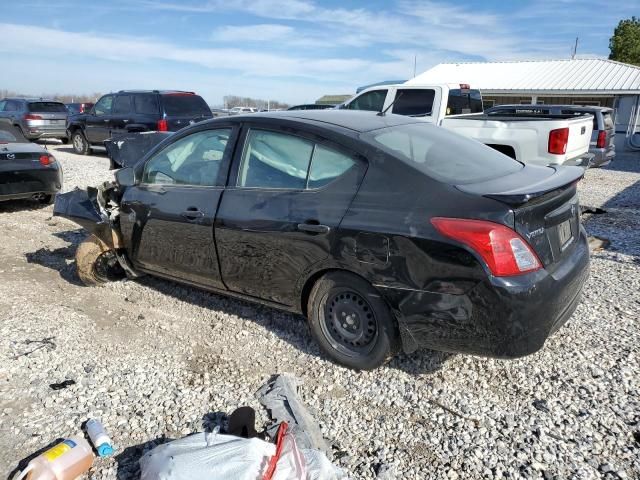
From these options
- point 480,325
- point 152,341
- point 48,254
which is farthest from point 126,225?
point 480,325

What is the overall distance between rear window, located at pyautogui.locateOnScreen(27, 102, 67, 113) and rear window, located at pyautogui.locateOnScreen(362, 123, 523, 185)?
18.1 m

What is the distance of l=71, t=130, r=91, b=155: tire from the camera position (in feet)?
50.9

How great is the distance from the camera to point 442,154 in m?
3.32

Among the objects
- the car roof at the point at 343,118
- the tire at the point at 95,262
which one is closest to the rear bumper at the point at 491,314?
the car roof at the point at 343,118

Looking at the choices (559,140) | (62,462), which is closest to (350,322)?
(62,462)

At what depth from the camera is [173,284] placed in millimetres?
4891

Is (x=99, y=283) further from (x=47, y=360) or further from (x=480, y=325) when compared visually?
(x=480, y=325)

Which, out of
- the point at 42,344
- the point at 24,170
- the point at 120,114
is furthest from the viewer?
the point at 120,114

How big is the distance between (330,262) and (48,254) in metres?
4.31

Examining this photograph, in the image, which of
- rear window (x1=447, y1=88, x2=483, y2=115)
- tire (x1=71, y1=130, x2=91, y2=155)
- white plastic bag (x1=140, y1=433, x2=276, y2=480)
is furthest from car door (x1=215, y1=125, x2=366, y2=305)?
tire (x1=71, y1=130, x2=91, y2=155)

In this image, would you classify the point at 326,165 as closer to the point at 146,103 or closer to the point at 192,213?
the point at 192,213

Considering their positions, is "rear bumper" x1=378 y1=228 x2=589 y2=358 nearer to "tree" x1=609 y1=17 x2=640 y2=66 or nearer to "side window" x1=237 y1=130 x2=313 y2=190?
"side window" x1=237 y1=130 x2=313 y2=190

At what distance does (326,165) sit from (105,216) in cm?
248

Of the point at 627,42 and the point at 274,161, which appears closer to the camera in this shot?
the point at 274,161
